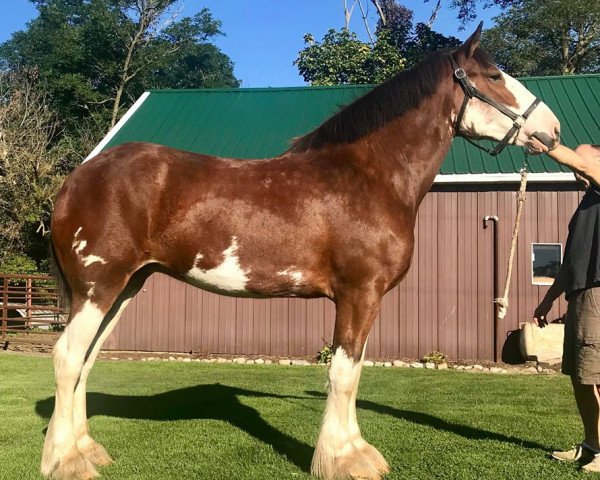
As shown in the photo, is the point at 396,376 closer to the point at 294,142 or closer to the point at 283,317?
the point at 283,317

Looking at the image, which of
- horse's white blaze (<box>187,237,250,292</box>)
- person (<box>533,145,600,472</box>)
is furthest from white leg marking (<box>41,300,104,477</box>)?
person (<box>533,145,600,472</box>)

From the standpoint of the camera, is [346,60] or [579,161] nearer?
[579,161]

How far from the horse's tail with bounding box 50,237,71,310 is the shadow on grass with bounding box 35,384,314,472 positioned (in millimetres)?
1625

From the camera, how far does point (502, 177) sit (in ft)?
33.2

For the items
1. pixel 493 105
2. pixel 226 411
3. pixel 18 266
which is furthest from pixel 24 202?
pixel 493 105

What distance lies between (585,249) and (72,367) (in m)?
3.56

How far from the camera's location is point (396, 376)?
8.49 metres

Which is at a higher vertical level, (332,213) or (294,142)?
(294,142)

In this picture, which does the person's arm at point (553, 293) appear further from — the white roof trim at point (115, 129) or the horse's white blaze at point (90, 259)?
the white roof trim at point (115, 129)

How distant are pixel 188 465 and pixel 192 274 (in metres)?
1.31

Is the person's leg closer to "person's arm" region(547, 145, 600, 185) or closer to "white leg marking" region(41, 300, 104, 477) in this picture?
"person's arm" region(547, 145, 600, 185)

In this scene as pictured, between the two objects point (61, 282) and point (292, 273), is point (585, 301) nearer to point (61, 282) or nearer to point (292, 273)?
point (292, 273)

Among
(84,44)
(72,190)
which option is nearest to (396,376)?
(72,190)

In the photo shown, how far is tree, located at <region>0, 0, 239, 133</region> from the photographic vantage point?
29312 millimetres
